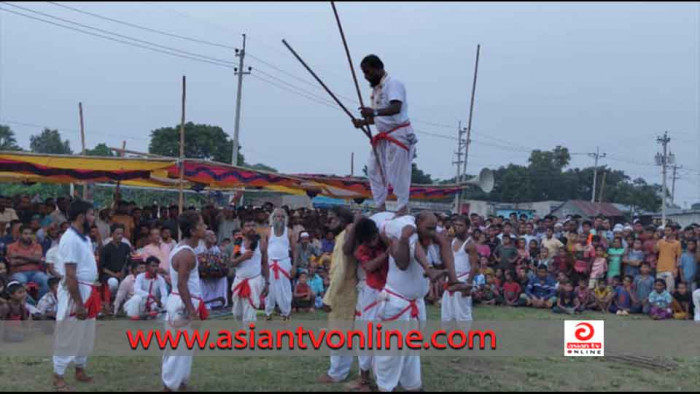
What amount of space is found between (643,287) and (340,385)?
9.27 metres

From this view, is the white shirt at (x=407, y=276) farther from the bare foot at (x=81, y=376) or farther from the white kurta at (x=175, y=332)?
the bare foot at (x=81, y=376)

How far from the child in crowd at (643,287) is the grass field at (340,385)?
5293 millimetres

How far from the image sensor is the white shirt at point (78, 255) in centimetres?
748

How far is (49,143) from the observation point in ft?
185

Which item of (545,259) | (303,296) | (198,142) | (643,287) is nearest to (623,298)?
(643,287)

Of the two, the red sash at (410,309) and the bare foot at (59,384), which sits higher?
the red sash at (410,309)

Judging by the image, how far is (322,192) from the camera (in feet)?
61.7

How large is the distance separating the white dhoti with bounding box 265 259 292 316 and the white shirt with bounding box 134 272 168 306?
68.0 inches

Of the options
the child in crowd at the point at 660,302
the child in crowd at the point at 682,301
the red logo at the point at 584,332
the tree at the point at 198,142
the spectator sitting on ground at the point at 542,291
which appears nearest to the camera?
the red logo at the point at 584,332

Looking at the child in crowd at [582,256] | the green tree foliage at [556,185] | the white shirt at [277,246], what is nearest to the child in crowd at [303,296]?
the white shirt at [277,246]

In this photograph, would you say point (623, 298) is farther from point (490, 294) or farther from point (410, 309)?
point (410, 309)

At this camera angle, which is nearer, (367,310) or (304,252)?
(367,310)

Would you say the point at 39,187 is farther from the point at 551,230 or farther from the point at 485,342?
the point at 485,342

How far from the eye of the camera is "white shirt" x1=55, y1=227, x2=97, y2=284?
7480 millimetres
